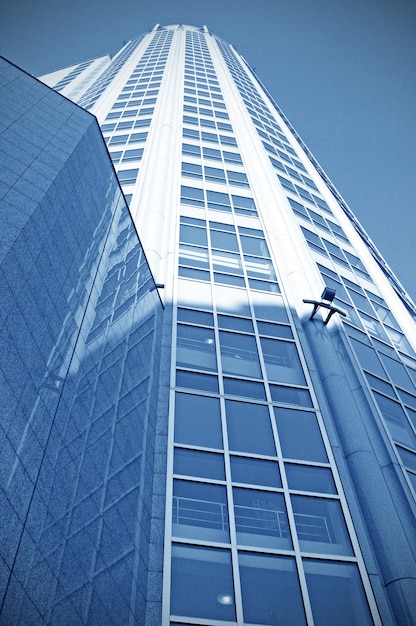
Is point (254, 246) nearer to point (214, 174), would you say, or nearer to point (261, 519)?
point (214, 174)

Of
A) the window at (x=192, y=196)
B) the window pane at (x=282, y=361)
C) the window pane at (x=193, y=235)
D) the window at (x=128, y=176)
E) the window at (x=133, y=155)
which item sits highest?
the window at (x=133, y=155)

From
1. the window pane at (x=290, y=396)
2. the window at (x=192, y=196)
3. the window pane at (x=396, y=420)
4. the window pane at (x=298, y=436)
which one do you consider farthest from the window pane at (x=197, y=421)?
the window at (x=192, y=196)

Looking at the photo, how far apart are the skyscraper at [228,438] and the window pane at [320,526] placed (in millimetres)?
32

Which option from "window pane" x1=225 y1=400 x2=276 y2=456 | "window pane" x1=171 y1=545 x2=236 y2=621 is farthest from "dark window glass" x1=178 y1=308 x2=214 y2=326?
"window pane" x1=171 y1=545 x2=236 y2=621

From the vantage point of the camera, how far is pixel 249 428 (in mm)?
14383

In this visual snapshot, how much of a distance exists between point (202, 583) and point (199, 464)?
9.91 ft

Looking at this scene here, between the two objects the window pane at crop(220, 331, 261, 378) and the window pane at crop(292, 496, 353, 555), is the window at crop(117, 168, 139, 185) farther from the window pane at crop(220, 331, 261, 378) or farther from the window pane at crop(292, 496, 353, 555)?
the window pane at crop(292, 496, 353, 555)

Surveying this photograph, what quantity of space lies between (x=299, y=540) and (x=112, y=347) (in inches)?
255

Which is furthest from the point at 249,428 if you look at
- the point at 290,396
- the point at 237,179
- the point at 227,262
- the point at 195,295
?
the point at 237,179

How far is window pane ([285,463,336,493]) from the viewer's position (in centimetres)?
1306

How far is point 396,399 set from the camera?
17781mm

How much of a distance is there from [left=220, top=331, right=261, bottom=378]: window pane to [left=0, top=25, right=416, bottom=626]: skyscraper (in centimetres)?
7

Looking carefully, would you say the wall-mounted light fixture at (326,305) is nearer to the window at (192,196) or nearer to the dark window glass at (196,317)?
the dark window glass at (196,317)

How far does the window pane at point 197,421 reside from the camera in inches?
540
